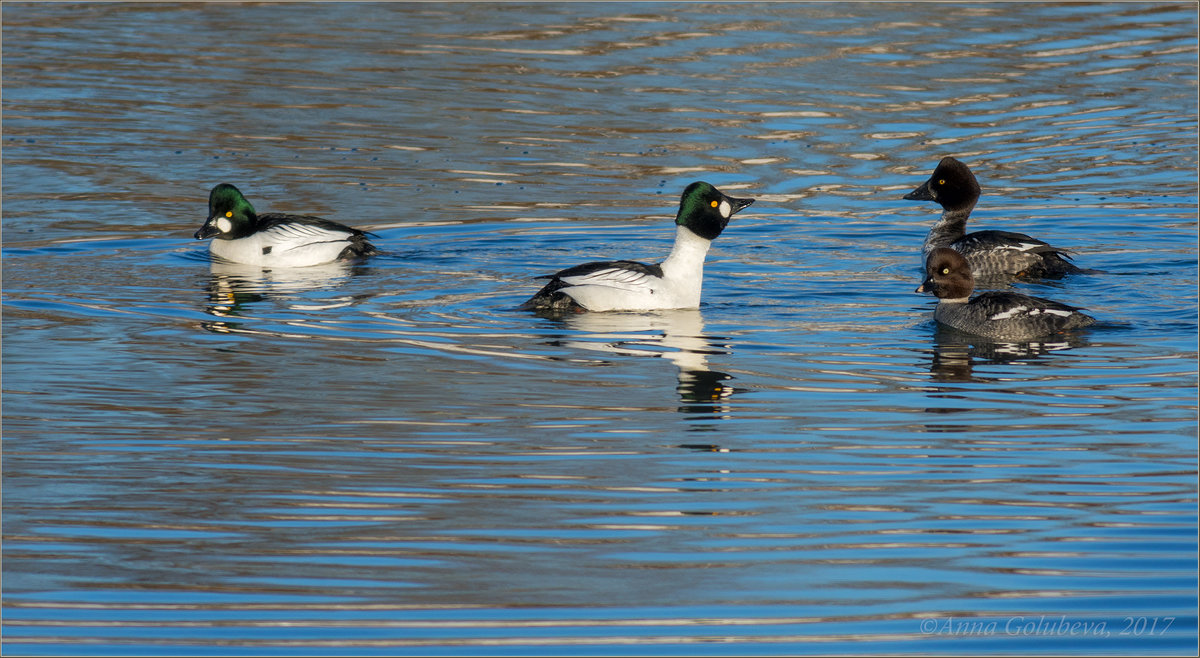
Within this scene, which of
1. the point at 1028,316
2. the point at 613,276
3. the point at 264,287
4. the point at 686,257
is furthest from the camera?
the point at 264,287

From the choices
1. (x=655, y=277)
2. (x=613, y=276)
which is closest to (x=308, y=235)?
(x=613, y=276)

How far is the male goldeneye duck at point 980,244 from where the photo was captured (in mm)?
13273

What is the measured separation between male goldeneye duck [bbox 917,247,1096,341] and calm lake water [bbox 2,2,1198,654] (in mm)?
248

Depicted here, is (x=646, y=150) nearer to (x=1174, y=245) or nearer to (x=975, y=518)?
(x=1174, y=245)

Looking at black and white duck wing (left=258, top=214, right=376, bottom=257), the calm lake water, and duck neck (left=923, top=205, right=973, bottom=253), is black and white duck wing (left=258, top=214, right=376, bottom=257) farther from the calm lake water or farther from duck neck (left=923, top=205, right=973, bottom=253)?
duck neck (left=923, top=205, right=973, bottom=253)

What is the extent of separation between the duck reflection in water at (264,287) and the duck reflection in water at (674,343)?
222 cm

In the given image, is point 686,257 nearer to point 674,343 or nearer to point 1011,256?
point 674,343

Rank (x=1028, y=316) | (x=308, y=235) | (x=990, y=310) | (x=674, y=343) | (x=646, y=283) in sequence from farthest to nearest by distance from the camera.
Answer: (x=308, y=235)
(x=646, y=283)
(x=990, y=310)
(x=1028, y=316)
(x=674, y=343)

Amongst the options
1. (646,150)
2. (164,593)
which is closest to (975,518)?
(164,593)

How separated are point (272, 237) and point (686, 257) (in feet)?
14.5

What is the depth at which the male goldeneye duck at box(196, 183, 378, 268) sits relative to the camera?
14.2 m

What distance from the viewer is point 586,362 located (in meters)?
10.3

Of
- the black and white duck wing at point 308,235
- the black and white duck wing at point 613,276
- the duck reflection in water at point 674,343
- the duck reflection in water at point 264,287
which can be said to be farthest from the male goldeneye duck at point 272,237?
the duck reflection in water at point 674,343

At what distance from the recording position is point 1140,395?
9195 millimetres
